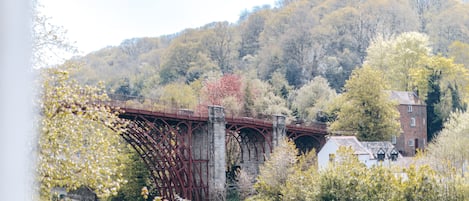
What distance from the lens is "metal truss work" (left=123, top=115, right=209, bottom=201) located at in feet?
38.8

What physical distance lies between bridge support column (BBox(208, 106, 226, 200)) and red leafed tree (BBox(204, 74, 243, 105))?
14.5 feet

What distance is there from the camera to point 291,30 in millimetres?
26797

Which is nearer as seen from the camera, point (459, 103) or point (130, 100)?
point (130, 100)

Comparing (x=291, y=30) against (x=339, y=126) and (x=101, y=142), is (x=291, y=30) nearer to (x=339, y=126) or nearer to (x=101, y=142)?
(x=339, y=126)

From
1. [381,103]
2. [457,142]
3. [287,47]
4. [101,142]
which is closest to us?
[101,142]

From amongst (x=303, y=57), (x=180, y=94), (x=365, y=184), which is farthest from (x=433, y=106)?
(x=303, y=57)

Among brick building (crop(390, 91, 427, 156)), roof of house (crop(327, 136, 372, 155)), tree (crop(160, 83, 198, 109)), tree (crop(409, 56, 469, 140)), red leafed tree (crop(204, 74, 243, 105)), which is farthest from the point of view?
tree (crop(160, 83, 198, 109))

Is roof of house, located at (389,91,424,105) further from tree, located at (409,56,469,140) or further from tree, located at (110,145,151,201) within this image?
tree, located at (110,145,151,201)

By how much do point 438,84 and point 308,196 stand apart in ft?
28.8

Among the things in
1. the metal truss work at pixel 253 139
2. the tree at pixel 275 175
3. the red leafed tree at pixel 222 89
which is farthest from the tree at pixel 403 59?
the tree at pixel 275 175

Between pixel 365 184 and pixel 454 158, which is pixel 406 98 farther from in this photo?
pixel 365 184

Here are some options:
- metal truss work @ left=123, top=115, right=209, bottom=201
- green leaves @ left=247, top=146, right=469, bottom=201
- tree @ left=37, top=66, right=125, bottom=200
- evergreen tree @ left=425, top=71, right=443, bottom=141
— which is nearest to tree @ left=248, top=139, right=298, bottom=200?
green leaves @ left=247, top=146, right=469, bottom=201

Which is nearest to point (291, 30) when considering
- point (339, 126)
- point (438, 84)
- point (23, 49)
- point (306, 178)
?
point (438, 84)

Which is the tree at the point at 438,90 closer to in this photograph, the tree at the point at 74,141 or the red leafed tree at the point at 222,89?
the red leafed tree at the point at 222,89
